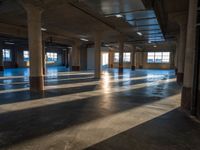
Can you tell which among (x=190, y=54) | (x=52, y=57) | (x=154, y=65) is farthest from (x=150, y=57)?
(x=190, y=54)

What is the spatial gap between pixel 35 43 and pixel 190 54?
6393 mm

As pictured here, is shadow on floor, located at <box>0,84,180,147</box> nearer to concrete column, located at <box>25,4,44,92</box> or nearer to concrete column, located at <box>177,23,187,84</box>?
concrete column, located at <box>25,4,44,92</box>

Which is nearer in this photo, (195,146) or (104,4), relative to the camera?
(195,146)

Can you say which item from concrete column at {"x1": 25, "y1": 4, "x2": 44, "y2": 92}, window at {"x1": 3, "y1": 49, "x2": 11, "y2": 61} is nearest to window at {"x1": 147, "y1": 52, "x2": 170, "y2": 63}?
window at {"x1": 3, "y1": 49, "x2": 11, "y2": 61}

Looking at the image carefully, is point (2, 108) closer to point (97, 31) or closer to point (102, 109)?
point (102, 109)

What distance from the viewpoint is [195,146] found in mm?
2854

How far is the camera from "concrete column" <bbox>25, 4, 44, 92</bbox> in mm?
7258

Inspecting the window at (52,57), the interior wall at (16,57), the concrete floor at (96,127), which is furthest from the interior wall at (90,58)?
the concrete floor at (96,127)

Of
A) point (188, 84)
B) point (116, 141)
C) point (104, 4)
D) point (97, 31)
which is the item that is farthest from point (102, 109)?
point (97, 31)

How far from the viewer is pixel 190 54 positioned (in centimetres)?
451

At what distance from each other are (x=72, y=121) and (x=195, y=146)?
2.68 metres

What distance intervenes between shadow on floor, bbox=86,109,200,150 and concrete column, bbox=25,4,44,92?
18.9 feet

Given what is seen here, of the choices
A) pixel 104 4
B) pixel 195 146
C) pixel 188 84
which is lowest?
pixel 195 146

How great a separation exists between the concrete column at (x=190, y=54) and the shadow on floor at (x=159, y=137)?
85cm
